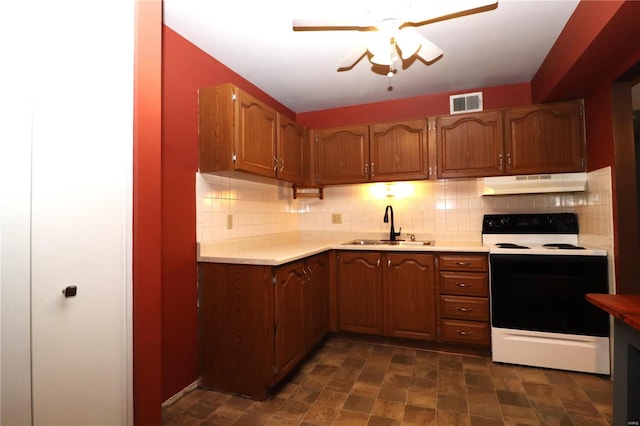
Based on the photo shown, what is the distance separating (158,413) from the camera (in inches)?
57.5

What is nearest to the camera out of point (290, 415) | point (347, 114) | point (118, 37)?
point (118, 37)

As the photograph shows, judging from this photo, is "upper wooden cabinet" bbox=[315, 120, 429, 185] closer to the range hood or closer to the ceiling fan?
the range hood

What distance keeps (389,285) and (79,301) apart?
7.09 ft

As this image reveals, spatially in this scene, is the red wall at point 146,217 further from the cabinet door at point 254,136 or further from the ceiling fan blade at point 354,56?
the ceiling fan blade at point 354,56

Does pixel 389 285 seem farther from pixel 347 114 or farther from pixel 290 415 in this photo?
pixel 347 114

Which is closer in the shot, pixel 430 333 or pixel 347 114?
pixel 430 333

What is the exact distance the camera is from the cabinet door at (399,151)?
2828 millimetres

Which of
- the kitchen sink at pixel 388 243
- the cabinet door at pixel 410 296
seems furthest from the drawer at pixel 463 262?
the kitchen sink at pixel 388 243

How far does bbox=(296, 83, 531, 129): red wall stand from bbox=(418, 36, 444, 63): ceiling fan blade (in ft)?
4.71

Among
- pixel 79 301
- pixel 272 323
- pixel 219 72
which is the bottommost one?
pixel 272 323

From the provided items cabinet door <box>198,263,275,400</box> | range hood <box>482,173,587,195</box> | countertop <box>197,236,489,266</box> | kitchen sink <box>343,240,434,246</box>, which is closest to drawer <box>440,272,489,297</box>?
countertop <box>197,236,489,266</box>

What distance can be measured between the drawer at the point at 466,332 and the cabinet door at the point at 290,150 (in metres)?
1.83

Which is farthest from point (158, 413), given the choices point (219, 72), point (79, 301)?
point (219, 72)

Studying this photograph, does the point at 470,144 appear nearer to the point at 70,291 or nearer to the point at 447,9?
the point at 447,9
